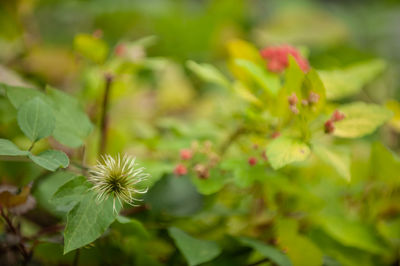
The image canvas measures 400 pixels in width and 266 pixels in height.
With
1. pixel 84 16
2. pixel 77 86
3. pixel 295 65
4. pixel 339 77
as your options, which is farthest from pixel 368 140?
pixel 84 16

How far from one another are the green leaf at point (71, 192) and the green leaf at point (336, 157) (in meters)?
0.27

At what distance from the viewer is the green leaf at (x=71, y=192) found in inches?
14.6

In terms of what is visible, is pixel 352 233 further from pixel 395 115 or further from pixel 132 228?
pixel 132 228

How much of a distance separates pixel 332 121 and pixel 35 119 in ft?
1.15

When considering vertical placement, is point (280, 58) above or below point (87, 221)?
above

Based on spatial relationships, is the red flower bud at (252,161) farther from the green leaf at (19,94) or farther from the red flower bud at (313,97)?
the green leaf at (19,94)

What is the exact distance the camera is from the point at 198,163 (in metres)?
0.55

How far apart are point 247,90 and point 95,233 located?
1.00 feet

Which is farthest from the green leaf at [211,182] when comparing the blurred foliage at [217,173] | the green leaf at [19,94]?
the green leaf at [19,94]

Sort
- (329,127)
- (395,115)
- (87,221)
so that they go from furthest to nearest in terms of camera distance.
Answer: (395,115) < (329,127) < (87,221)

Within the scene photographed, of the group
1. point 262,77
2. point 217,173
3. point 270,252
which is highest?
point 262,77

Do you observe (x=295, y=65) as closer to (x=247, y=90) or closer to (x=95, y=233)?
(x=247, y=90)

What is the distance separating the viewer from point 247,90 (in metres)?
0.55

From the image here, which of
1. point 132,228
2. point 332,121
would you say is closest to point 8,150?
A: point 132,228
